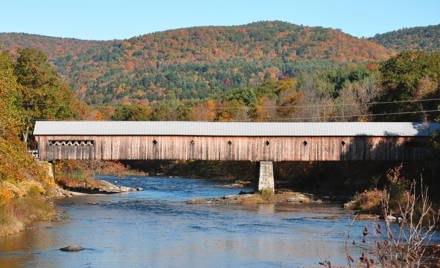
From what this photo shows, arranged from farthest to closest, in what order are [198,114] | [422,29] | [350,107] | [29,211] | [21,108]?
[422,29], [198,114], [350,107], [21,108], [29,211]

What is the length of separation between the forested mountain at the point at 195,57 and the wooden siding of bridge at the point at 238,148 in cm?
7837

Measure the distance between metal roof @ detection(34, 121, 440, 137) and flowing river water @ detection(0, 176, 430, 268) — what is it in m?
4.62

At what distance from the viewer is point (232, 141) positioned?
34.2m

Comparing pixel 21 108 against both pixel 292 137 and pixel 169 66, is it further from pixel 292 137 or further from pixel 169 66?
pixel 169 66

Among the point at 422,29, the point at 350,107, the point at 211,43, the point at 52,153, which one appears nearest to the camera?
the point at 52,153

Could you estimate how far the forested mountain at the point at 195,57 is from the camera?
123m

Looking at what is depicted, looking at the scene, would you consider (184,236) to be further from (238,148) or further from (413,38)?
(413,38)

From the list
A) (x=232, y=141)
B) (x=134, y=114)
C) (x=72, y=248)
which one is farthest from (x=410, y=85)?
(x=134, y=114)

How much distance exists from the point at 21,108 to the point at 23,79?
8.11 ft

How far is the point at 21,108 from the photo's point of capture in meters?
40.6

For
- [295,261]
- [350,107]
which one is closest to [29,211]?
[295,261]

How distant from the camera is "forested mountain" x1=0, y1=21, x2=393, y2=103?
404ft

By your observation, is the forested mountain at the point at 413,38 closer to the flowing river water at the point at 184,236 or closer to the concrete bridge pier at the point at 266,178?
the concrete bridge pier at the point at 266,178

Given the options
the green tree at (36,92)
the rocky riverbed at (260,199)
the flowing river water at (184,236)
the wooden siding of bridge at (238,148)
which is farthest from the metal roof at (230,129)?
the green tree at (36,92)
